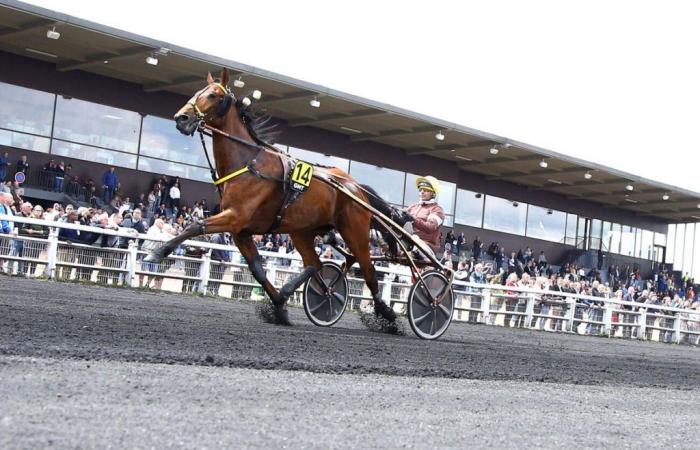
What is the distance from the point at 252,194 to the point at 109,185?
53.3ft

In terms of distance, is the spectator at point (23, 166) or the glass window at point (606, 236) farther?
the glass window at point (606, 236)

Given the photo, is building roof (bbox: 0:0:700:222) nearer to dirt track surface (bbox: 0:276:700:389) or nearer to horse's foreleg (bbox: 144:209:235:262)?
dirt track surface (bbox: 0:276:700:389)

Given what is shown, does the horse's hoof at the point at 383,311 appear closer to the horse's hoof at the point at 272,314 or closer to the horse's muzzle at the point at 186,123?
the horse's hoof at the point at 272,314

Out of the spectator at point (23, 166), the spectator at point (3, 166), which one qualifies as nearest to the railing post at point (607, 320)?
the spectator at point (3, 166)

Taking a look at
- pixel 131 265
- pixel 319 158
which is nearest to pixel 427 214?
pixel 131 265

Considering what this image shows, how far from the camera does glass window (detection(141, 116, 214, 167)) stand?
87.4 ft

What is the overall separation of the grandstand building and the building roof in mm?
44

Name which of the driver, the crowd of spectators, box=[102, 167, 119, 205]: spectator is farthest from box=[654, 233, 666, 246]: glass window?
the driver

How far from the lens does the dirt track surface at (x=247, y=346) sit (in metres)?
5.97

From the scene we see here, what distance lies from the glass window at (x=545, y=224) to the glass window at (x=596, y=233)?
218 cm

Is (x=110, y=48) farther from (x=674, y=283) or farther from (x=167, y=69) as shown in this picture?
(x=674, y=283)

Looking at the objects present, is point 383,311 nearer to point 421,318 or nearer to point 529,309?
point 421,318

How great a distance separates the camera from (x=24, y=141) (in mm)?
24031

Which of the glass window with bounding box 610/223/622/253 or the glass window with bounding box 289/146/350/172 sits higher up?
the glass window with bounding box 289/146/350/172
